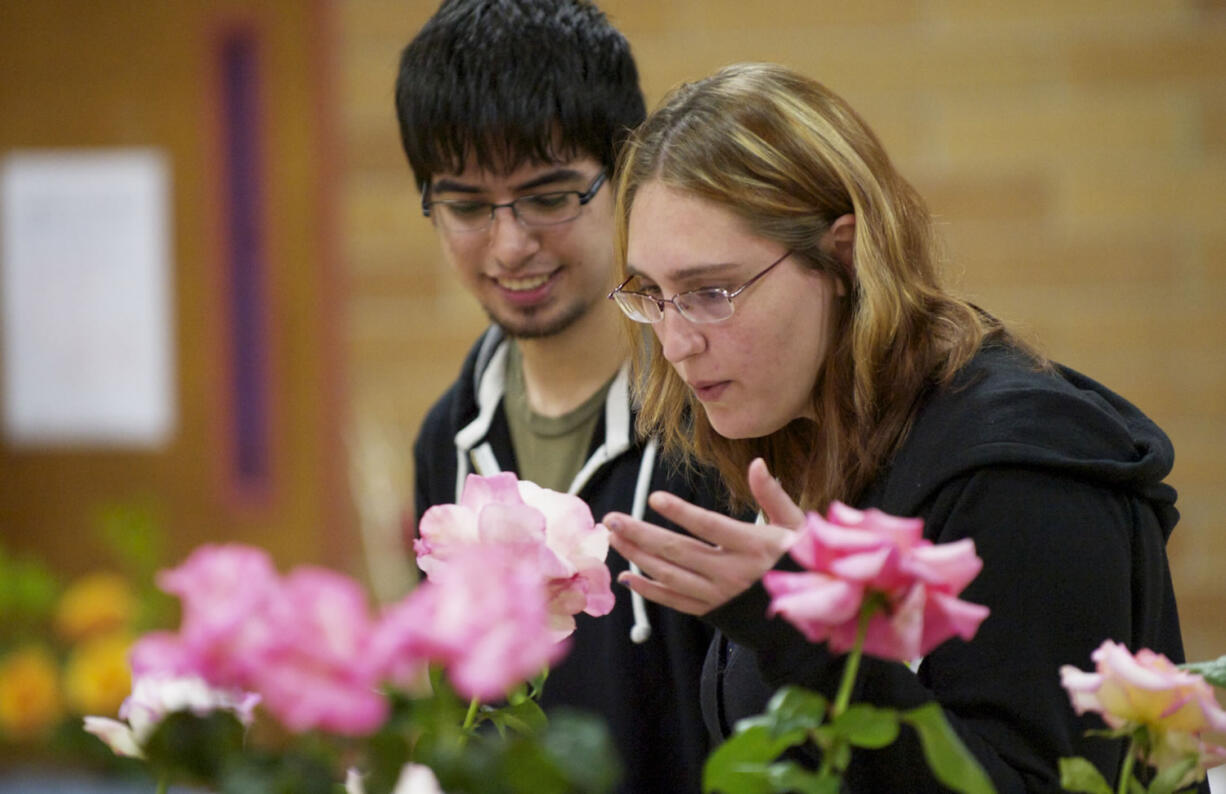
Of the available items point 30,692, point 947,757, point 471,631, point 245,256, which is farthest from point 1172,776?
point 245,256

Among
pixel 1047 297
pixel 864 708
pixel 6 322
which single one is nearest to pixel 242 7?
pixel 6 322

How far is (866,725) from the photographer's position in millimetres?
597

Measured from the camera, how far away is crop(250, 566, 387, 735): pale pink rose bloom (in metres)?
0.48

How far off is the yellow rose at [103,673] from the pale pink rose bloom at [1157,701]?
0.70m

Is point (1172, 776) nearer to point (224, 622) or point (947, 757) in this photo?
point (947, 757)

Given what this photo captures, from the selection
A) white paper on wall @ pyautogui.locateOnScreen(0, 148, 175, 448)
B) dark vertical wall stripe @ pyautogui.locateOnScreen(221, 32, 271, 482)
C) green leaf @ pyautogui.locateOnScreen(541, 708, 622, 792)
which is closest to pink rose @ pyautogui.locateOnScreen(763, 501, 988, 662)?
green leaf @ pyautogui.locateOnScreen(541, 708, 622, 792)

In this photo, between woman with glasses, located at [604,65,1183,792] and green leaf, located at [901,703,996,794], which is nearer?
green leaf, located at [901,703,996,794]

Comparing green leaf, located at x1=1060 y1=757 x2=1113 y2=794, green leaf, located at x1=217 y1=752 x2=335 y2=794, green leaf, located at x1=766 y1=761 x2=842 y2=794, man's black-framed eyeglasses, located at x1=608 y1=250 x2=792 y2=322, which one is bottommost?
green leaf, located at x1=1060 y1=757 x2=1113 y2=794

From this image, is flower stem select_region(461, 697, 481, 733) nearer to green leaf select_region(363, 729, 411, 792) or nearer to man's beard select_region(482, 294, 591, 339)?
green leaf select_region(363, 729, 411, 792)

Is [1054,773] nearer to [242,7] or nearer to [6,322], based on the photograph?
[242,7]

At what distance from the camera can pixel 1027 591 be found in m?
0.95

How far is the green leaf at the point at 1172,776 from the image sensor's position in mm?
658

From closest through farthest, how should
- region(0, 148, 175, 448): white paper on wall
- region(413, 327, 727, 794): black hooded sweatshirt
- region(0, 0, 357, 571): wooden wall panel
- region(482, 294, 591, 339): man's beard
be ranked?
region(413, 327, 727, 794): black hooded sweatshirt → region(482, 294, 591, 339): man's beard → region(0, 0, 357, 571): wooden wall panel → region(0, 148, 175, 448): white paper on wall

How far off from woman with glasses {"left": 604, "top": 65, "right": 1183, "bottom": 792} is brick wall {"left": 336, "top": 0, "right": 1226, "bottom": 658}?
1.83m
